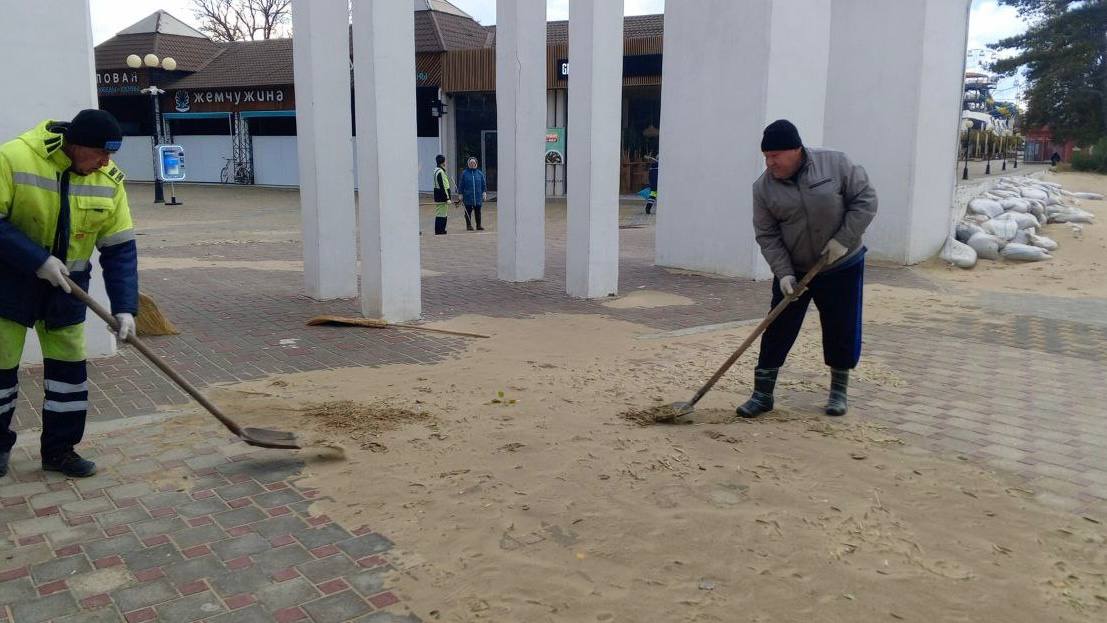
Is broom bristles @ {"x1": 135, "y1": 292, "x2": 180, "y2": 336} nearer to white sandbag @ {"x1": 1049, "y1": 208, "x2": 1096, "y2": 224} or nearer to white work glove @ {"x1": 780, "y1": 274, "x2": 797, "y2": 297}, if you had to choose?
white work glove @ {"x1": 780, "y1": 274, "x2": 797, "y2": 297}

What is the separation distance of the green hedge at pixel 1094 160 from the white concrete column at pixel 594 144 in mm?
31833

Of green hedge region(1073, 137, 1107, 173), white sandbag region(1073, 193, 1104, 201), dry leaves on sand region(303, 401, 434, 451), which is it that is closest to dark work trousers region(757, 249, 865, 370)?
dry leaves on sand region(303, 401, 434, 451)

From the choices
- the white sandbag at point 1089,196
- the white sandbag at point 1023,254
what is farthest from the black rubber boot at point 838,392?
the white sandbag at point 1089,196

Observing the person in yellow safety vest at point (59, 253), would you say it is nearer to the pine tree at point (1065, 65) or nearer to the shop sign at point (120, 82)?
the shop sign at point (120, 82)

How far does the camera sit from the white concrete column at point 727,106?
11.3 m

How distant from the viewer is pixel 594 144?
9.84 metres

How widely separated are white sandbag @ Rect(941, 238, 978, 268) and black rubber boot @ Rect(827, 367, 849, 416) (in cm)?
872

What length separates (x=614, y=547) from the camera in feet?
12.1

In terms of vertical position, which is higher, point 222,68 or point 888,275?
point 222,68

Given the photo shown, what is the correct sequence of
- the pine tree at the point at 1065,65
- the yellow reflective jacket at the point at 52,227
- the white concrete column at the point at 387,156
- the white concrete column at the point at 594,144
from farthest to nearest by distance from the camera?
1. the pine tree at the point at 1065,65
2. the white concrete column at the point at 594,144
3. the white concrete column at the point at 387,156
4. the yellow reflective jacket at the point at 52,227

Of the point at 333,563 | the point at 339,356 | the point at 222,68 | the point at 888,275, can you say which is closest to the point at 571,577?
the point at 333,563

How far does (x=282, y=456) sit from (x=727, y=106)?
337 inches

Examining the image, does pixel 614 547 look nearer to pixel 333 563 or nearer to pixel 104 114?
pixel 333 563

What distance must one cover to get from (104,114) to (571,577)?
306 cm
